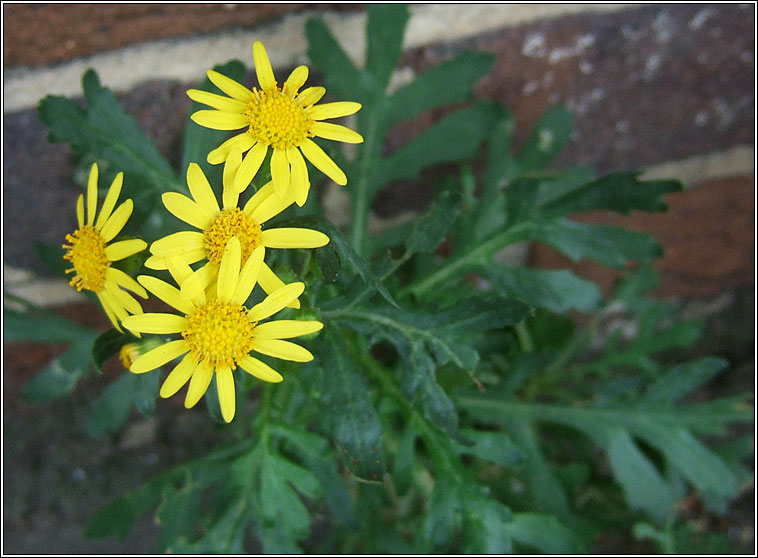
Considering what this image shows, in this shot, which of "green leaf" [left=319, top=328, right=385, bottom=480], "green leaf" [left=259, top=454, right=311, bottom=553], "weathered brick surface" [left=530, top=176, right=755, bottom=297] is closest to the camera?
"green leaf" [left=319, top=328, right=385, bottom=480]

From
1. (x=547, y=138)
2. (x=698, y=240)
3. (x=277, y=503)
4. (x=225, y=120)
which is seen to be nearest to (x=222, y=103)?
(x=225, y=120)

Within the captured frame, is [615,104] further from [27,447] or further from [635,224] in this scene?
[27,447]

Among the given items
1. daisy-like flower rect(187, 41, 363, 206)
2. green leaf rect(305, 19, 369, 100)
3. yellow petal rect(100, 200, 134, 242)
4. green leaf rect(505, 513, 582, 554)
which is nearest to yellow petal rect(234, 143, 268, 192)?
daisy-like flower rect(187, 41, 363, 206)

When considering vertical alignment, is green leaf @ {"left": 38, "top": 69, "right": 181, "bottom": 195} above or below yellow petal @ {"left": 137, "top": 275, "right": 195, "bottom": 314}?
above

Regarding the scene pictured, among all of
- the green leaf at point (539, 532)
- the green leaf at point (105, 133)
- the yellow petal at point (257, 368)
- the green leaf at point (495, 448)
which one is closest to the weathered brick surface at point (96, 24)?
the green leaf at point (105, 133)

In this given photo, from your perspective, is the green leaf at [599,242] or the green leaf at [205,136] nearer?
the green leaf at [205,136]

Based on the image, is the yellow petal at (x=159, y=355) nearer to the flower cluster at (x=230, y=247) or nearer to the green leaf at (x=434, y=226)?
the flower cluster at (x=230, y=247)

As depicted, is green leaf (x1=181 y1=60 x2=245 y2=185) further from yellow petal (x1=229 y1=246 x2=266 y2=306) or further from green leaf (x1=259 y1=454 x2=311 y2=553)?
green leaf (x1=259 y1=454 x2=311 y2=553)
